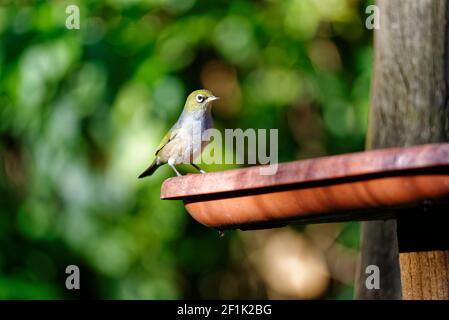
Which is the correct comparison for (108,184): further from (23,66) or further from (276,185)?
(276,185)

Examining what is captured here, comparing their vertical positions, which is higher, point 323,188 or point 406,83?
point 406,83

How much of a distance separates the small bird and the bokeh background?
0.76 meters

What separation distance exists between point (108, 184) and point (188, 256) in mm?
928

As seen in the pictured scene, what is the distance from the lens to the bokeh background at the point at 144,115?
518 cm

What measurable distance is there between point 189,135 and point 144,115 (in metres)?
1.03

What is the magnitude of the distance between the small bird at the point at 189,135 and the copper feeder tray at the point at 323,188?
1515mm

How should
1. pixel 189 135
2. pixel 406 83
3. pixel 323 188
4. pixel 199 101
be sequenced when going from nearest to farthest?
pixel 323 188
pixel 406 83
pixel 189 135
pixel 199 101

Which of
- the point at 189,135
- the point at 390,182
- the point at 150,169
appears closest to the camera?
the point at 390,182

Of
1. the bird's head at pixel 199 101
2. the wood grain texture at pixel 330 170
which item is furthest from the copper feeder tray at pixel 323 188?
the bird's head at pixel 199 101

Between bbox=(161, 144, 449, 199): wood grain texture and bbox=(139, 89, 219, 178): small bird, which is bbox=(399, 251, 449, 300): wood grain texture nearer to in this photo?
bbox=(161, 144, 449, 199): wood grain texture

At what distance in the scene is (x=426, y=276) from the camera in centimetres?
242

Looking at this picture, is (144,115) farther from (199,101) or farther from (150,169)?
(199,101)

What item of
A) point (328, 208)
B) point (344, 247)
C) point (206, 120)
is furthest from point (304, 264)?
point (328, 208)

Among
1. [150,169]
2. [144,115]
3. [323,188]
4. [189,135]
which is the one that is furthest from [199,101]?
[323,188]
